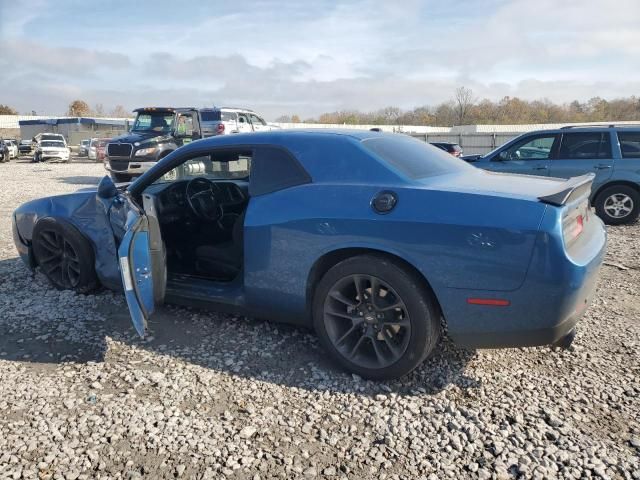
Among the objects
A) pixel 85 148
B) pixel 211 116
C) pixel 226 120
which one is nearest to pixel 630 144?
pixel 226 120

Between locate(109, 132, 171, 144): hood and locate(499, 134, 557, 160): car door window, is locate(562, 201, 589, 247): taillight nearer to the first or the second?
locate(499, 134, 557, 160): car door window

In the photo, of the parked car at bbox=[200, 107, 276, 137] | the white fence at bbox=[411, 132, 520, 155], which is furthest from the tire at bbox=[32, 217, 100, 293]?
the white fence at bbox=[411, 132, 520, 155]

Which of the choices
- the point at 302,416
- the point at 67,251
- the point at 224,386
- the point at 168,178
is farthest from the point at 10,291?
the point at 302,416

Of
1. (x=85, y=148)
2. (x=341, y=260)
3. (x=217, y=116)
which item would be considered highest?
(x=217, y=116)

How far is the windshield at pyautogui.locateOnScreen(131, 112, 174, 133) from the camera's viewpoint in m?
13.8

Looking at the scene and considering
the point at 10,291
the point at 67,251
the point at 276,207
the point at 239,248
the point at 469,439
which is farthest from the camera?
the point at 10,291

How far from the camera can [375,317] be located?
3043 millimetres

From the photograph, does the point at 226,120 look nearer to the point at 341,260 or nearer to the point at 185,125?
the point at 185,125

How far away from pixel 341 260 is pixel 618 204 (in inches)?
281

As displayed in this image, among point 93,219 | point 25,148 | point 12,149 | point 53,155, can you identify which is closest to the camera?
point 93,219

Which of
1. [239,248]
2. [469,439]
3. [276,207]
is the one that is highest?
[276,207]

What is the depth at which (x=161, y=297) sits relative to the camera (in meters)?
3.43

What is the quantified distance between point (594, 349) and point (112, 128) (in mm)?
54774

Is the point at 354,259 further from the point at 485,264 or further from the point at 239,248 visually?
the point at 239,248
